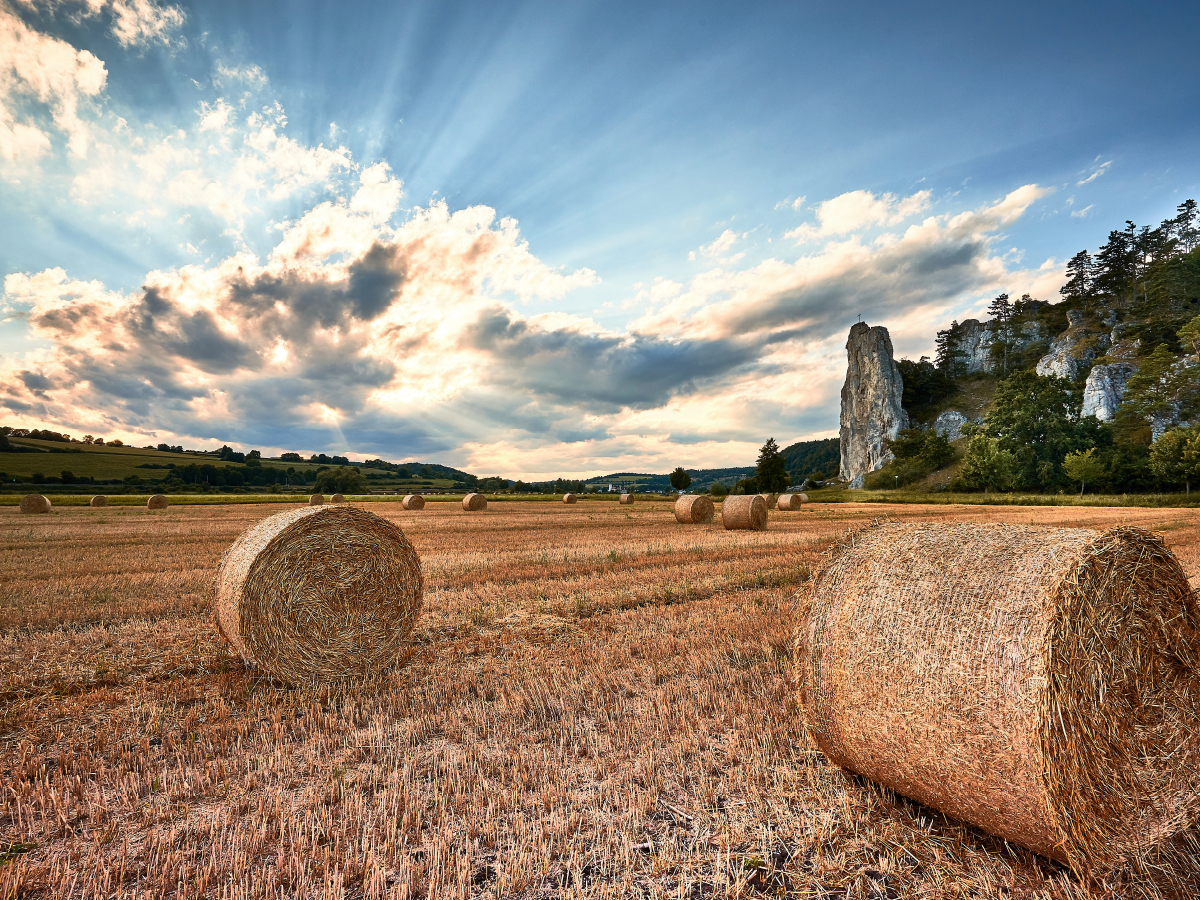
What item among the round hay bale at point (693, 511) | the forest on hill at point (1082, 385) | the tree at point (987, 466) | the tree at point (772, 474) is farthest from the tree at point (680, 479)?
the round hay bale at point (693, 511)

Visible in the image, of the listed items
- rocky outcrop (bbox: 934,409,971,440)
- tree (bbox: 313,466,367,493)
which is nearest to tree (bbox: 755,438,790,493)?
rocky outcrop (bbox: 934,409,971,440)

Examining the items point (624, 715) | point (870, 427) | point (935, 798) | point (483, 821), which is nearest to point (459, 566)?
point (624, 715)

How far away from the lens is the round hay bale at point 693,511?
26.0m

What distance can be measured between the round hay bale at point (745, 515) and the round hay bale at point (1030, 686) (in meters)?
19.1

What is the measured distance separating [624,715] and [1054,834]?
314 centimetres

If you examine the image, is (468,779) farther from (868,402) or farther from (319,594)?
(868,402)

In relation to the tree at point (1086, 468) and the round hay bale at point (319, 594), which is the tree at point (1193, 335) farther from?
the round hay bale at point (319, 594)

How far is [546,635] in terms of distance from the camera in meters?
7.87

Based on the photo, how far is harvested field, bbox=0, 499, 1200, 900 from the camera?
121 inches

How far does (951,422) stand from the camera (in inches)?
4429

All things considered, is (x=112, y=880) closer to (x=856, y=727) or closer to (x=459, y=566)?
(x=856, y=727)

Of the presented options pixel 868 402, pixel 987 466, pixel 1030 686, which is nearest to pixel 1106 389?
pixel 987 466

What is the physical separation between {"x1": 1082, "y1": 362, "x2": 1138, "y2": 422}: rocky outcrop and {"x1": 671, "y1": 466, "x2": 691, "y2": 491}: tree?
193ft

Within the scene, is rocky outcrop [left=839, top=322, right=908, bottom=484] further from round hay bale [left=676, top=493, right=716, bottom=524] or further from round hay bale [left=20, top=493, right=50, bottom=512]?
round hay bale [left=20, top=493, right=50, bottom=512]
